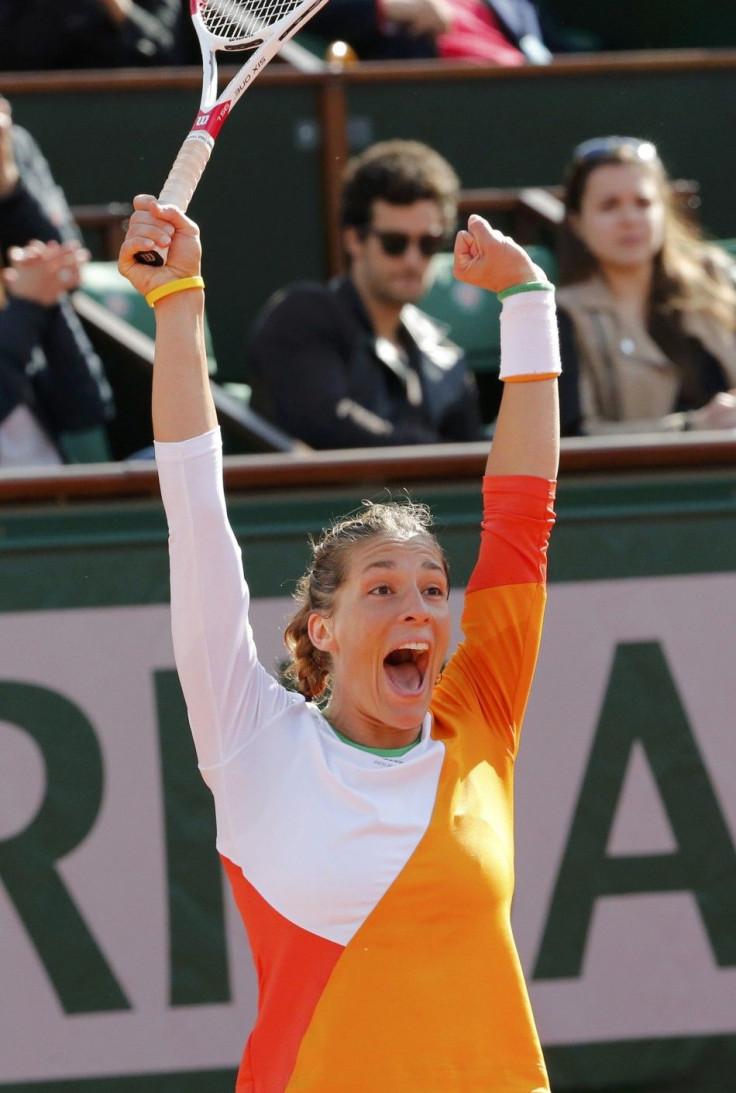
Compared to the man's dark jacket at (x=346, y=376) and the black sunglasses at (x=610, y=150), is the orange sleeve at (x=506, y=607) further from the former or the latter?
the black sunglasses at (x=610, y=150)

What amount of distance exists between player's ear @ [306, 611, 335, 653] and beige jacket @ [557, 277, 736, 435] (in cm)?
203

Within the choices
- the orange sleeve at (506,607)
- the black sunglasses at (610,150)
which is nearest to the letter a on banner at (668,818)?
the orange sleeve at (506,607)

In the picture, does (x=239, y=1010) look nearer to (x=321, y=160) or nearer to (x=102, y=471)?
(x=102, y=471)

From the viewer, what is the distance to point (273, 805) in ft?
7.39

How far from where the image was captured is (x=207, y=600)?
2242 mm

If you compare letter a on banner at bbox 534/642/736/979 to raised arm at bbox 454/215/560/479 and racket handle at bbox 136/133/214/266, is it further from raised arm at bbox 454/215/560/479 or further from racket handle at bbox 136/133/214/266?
racket handle at bbox 136/133/214/266

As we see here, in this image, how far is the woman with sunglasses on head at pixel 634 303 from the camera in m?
4.51

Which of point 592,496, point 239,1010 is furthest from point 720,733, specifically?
point 239,1010

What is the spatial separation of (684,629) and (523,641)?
1.10m

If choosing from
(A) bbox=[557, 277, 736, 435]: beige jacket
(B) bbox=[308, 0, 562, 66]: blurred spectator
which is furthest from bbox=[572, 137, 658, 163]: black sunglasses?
(B) bbox=[308, 0, 562, 66]: blurred spectator

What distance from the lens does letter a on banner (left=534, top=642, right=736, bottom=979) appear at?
345 cm

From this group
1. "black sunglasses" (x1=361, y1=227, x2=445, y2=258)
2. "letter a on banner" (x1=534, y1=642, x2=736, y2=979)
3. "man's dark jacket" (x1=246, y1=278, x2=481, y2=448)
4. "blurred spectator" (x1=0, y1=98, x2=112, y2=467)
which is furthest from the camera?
"black sunglasses" (x1=361, y1=227, x2=445, y2=258)

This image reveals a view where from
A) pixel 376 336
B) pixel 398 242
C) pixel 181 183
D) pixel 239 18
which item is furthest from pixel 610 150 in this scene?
pixel 181 183

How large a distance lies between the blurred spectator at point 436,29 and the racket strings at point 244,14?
11.4 feet
